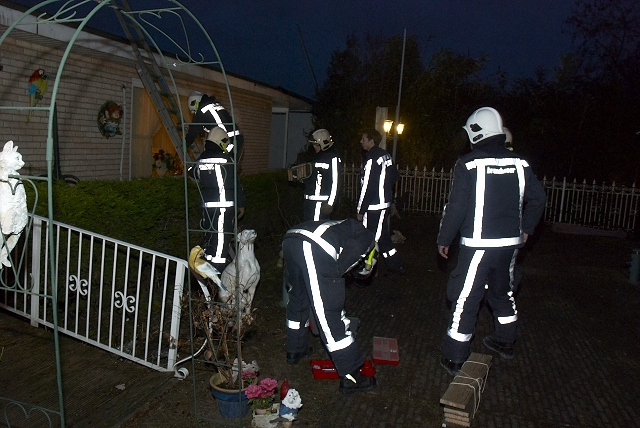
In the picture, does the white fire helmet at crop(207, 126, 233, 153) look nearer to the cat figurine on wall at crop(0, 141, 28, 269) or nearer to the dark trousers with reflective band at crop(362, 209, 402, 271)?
the dark trousers with reflective band at crop(362, 209, 402, 271)

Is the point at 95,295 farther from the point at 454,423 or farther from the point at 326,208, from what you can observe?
the point at 454,423

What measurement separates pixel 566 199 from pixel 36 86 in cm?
1286

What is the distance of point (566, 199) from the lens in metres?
15.1

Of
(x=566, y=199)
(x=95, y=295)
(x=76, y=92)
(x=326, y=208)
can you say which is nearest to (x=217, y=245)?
(x=95, y=295)

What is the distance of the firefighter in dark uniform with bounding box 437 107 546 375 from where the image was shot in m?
4.88

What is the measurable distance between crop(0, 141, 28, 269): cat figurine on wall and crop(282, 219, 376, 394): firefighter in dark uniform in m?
2.02

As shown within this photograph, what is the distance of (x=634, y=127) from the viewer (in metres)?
17.1

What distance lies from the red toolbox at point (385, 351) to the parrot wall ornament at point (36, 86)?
220 inches

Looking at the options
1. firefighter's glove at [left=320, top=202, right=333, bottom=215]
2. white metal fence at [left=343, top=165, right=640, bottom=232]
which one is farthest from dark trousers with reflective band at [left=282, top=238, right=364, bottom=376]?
white metal fence at [left=343, top=165, right=640, bottom=232]

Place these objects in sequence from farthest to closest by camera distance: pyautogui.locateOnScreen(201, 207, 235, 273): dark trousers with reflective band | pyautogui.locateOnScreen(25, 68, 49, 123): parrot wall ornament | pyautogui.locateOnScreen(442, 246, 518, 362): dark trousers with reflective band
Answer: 1. pyautogui.locateOnScreen(25, 68, 49, 123): parrot wall ornament
2. pyautogui.locateOnScreen(201, 207, 235, 273): dark trousers with reflective band
3. pyautogui.locateOnScreen(442, 246, 518, 362): dark trousers with reflective band

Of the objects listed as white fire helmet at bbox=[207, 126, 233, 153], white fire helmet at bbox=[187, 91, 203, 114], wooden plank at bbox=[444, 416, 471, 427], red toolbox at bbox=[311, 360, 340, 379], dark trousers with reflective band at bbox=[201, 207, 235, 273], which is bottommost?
wooden plank at bbox=[444, 416, 471, 427]

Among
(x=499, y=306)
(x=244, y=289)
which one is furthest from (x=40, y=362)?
(x=499, y=306)

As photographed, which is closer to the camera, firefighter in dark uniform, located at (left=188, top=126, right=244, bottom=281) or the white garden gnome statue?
the white garden gnome statue

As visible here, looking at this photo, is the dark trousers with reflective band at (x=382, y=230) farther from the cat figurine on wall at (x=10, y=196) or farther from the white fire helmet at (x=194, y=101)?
the cat figurine on wall at (x=10, y=196)
